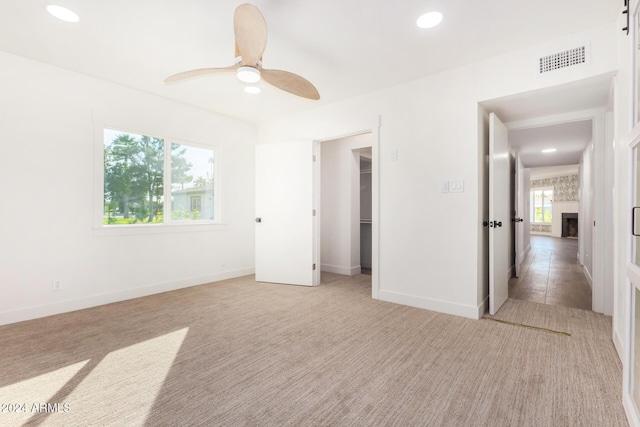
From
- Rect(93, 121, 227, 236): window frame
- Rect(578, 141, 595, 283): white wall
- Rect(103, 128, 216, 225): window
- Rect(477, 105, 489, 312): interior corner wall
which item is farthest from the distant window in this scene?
Rect(578, 141, 595, 283): white wall

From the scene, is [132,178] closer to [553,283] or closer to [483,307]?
[483,307]

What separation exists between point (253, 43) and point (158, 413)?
227 cm

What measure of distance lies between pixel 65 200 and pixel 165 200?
1.08 m

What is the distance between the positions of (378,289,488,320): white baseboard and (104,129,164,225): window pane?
3157mm

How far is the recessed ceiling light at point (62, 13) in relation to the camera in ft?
7.12

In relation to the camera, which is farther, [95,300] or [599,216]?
[95,300]

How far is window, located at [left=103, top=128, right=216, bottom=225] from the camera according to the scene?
11.8 feet

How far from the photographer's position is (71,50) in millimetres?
2770

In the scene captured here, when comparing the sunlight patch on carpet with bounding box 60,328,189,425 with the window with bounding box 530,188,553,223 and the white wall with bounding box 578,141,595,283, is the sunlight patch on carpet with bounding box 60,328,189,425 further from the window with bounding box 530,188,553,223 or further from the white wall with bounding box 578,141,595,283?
the window with bounding box 530,188,553,223

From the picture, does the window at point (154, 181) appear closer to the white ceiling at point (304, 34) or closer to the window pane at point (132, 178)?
the window pane at point (132, 178)

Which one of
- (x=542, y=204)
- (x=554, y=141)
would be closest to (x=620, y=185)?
(x=554, y=141)

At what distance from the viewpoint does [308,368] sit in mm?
2025

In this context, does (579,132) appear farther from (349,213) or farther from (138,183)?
(138,183)

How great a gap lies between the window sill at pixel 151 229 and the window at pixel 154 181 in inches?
3.9
